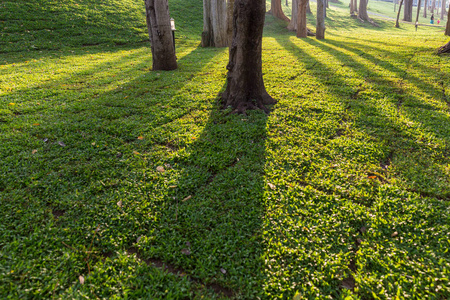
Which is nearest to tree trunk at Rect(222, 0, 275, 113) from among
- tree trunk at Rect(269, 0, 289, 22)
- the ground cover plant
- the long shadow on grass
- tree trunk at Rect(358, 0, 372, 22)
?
the ground cover plant

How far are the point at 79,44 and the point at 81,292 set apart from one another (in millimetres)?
11935

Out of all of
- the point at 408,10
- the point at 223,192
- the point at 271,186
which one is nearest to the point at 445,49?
the point at 271,186

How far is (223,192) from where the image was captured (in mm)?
2637

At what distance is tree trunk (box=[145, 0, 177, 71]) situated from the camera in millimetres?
6516

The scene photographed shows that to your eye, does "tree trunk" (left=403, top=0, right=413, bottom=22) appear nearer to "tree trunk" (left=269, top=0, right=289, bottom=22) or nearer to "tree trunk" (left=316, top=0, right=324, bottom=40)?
"tree trunk" (left=269, top=0, right=289, bottom=22)

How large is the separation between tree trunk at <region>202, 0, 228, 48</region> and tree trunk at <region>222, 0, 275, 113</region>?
8110mm

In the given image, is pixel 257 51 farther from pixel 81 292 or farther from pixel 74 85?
pixel 74 85

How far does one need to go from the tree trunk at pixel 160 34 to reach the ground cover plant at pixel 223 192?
72.9 inches

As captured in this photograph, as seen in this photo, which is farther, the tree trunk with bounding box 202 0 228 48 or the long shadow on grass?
the tree trunk with bounding box 202 0 228 48

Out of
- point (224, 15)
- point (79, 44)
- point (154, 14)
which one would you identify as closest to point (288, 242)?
point (154, 14)

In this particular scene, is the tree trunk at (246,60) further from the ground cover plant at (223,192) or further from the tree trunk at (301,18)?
the tree trunk at (301,18)

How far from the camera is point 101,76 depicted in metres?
6.90

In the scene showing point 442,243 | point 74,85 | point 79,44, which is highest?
point 79,44

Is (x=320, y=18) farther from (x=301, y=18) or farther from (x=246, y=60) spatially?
(x=246, y=60)
